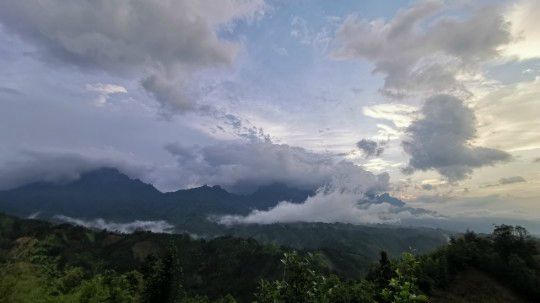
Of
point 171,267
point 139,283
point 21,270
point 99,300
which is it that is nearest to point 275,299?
point 21,270

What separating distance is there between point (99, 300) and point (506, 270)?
89.2 m

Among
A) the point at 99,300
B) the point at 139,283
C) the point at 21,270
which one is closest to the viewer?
the point at 21,270

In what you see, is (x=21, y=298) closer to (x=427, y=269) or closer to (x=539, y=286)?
(x=427, y=269)

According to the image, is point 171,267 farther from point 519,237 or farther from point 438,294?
point 519,237

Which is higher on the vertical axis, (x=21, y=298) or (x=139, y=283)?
(x=21, y=298)

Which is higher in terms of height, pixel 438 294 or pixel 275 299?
pixel 275 299

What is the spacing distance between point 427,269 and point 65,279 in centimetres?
7959

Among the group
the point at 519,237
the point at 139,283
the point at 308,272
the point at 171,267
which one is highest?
the point at 519,237

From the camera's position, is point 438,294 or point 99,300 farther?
point 438,294

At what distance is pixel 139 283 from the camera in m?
104

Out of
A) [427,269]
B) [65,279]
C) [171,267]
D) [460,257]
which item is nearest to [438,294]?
[427,269]

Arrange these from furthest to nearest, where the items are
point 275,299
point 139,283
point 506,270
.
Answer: point 139,283 < point 506,270 < point 275,299

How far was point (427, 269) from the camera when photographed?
9675 centimetres

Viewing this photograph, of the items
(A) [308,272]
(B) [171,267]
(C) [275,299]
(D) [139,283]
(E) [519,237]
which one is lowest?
(D) [139,283]
